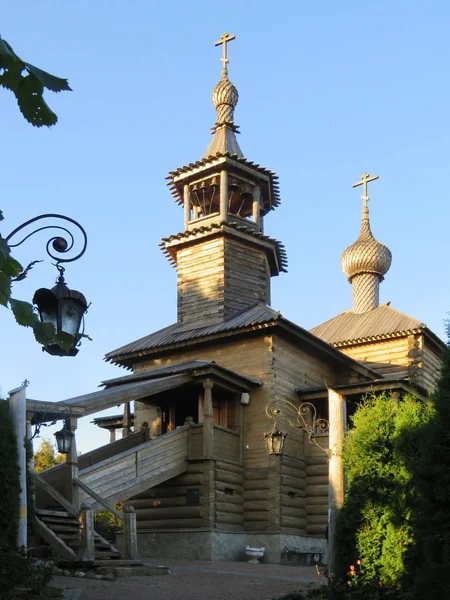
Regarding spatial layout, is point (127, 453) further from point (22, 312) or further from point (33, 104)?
point (33, 104)

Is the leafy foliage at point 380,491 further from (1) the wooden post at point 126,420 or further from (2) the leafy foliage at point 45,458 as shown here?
(2) the leafy foliage at point 45,458

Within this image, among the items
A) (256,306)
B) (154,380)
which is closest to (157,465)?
(154,380)

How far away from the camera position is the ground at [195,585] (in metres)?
11.5

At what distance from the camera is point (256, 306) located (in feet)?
77.7

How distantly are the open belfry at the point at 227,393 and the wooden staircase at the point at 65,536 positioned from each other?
9 centimetres

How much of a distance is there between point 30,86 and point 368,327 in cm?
2450

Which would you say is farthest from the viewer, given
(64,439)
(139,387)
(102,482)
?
(139,387)

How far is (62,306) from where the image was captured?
6.58m

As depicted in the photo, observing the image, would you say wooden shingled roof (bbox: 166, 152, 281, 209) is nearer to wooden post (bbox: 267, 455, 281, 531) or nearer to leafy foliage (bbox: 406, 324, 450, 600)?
wooden post (bbox: 267, 455, 281, 531)

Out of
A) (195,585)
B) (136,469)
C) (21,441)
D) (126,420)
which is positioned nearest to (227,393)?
(126,420)

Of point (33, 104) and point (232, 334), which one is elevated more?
point (232, 334)

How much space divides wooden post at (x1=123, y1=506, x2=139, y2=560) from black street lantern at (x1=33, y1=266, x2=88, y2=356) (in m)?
9.24

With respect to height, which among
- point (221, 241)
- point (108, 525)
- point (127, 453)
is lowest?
point (108, 525)

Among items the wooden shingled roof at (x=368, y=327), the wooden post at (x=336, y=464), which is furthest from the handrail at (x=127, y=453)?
the wooden shingled roof at (x=368, y=327)
